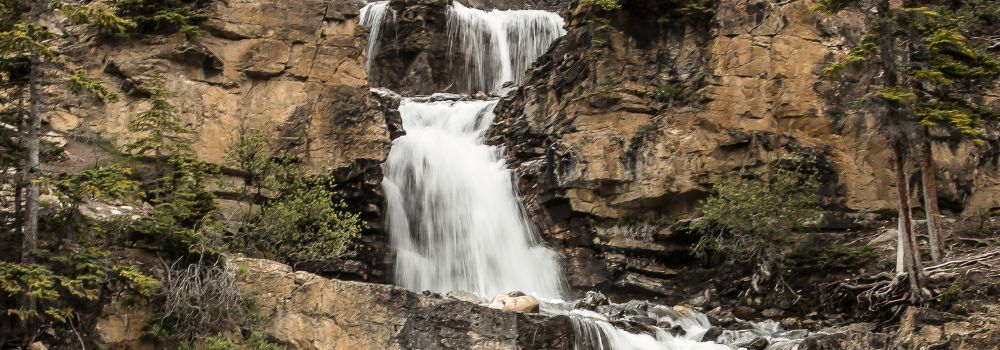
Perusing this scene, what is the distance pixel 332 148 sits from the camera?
2492 centimetres

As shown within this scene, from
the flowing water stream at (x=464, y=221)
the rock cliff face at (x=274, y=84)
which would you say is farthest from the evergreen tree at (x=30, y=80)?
the flowing water stream at (x=464, y=221)

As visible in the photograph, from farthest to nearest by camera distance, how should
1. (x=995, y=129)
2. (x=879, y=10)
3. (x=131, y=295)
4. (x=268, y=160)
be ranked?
(x=995, y=129) → (x=268, y=160) → (x=879, y=10) → (x=131, y=295)

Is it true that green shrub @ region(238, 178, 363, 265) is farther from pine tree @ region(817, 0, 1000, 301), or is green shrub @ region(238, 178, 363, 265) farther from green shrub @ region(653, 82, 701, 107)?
pine tree @ region(817, 0, 1000, 301)

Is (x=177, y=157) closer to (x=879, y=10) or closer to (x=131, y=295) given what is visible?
(x=131, y=295)

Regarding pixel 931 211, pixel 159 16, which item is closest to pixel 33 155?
pixel 159 16

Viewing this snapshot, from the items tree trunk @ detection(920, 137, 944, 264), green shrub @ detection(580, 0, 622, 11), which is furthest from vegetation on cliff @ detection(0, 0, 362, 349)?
tree trunk @ detection(920, 137, 944, 264)

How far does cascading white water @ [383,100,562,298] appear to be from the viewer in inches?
1010

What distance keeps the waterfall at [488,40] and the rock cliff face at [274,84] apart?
1117 cm

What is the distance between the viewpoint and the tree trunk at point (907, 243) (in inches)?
789

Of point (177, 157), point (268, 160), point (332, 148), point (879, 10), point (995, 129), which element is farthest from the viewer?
point (995, 129)

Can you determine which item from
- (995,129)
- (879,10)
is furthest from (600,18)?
(995,129)

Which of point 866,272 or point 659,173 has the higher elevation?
point 659,173

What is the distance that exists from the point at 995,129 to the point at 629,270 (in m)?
11.2

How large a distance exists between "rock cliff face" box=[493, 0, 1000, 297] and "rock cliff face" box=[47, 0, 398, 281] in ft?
18.9
